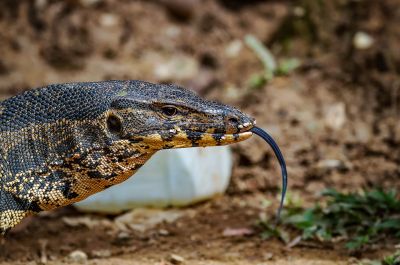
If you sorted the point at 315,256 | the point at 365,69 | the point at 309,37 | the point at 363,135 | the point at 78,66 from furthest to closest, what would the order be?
1. the point at 78,66
2. the point at 309,37
3. the point at 365,69
4. the point at 363,135
5. the point at 315,256

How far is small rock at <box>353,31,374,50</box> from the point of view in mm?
8242

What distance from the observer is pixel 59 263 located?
17.5 feet

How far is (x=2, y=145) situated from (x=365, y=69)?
16.2 ft

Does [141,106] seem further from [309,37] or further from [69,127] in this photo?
[309,37]

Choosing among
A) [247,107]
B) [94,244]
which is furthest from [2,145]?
[247,107]

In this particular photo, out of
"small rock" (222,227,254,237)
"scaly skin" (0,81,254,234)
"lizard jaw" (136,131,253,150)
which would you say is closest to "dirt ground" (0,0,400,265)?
"small rock" (222,227,254,237)

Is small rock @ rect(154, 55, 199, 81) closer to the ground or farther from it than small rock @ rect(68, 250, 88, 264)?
farther from it

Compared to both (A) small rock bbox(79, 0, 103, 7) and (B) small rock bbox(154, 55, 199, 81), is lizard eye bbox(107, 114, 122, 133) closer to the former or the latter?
(B) small rock bbox(154, 55, 199, 81)

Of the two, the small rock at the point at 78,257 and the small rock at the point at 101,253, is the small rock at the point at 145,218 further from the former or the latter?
the small rock at the point at 78,257

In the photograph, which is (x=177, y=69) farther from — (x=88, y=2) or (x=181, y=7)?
(x=88, y=2)

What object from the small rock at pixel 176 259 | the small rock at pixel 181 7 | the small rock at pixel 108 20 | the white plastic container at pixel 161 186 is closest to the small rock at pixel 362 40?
the small rock at pixel 181 7

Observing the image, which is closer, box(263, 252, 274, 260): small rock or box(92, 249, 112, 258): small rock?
box(263, 252, 274, 260): small rock

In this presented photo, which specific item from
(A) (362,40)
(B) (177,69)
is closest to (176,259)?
(A) (362,40)

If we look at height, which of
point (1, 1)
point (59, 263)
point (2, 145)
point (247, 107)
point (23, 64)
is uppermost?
point (1, 1)
